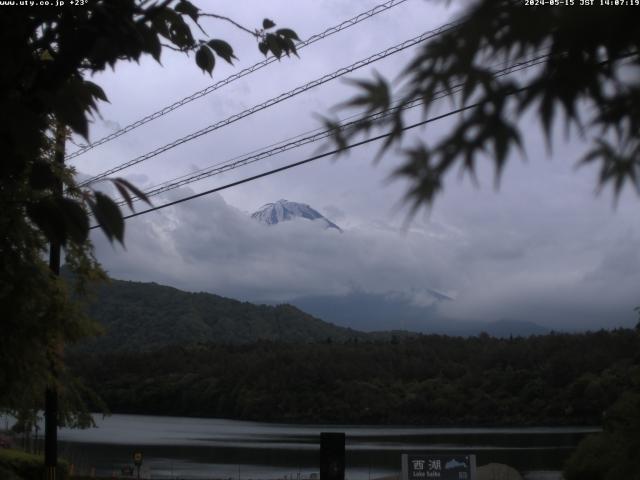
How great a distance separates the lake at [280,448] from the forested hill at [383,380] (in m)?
1.51

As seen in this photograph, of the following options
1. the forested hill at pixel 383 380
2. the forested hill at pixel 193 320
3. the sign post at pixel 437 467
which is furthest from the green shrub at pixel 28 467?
the forested hill at pixel 193 320

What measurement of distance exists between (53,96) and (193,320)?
98027 millimetres

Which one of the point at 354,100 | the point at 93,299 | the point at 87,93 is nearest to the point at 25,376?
the point at 93,299

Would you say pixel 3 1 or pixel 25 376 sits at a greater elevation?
pixel 3 1

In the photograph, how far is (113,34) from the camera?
12.6 ft

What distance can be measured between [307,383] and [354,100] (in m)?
67.6

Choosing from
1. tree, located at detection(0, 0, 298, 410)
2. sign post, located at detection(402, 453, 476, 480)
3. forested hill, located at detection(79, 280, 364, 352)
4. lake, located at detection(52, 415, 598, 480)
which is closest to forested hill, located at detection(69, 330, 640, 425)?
lake, located at detection(52, 415, 598, 480)

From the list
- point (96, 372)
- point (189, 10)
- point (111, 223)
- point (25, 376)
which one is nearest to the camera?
point (111, 223)

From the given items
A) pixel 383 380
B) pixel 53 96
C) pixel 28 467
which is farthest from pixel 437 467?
pixel 383 380

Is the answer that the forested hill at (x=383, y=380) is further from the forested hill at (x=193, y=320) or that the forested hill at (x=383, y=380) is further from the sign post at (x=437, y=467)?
the sign post at (x=437, y=467)

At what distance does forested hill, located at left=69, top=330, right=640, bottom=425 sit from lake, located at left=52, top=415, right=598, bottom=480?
1511mm

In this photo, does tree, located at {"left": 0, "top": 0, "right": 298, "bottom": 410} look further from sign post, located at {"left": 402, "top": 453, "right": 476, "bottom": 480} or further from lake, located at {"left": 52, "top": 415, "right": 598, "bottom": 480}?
lake, located at {"left": 52, "top": 415, "right": 598, "bottom": 480}

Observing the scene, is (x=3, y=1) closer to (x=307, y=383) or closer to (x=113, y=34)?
(x=113, y=34)

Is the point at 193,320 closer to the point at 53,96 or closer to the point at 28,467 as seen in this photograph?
the point at 28,467
